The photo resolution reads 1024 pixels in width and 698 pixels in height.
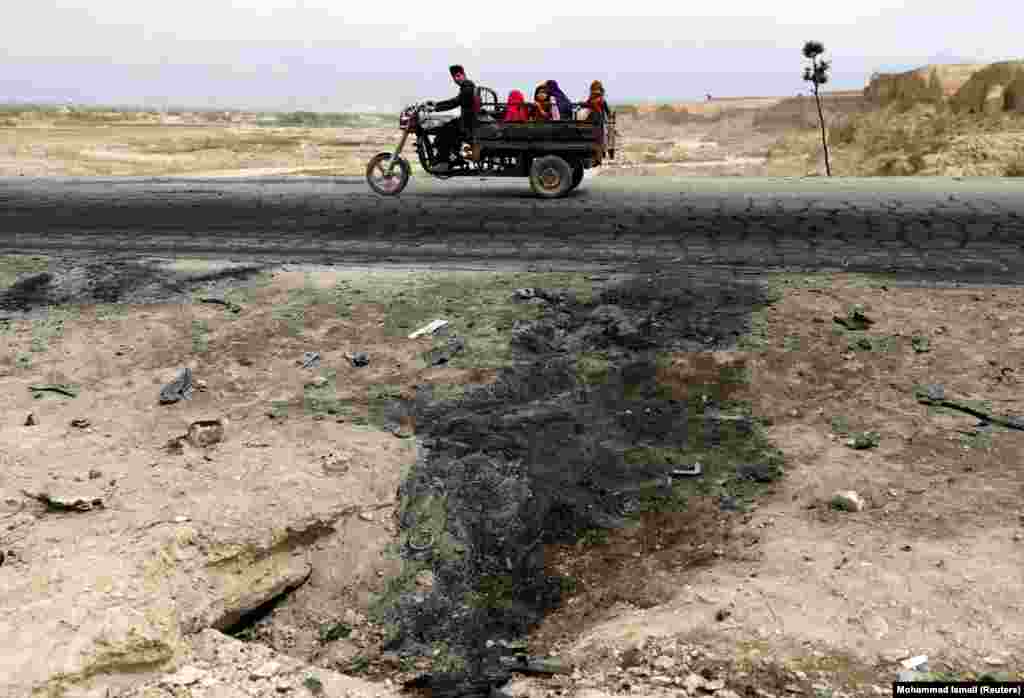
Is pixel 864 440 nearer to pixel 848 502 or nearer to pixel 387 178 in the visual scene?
pixel 848 502

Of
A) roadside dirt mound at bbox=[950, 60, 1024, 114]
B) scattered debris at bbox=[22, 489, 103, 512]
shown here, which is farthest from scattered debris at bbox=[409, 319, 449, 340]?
roadside dirt mound at bbox=[950, 60, 1024, 114]

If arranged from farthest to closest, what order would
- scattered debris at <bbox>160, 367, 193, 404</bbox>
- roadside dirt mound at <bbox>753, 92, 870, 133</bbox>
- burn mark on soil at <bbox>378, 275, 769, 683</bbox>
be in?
roadside dirt mound at <bbox>753, 92, 870, 133</bbox>, scattered debris at <bbox>160, 367, 193, 404</bbox>, burn mark on soil at <bbox>378, 275, 769, 683</bbox>

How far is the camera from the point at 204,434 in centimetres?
522

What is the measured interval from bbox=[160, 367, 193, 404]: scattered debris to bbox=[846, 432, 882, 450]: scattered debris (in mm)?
4407

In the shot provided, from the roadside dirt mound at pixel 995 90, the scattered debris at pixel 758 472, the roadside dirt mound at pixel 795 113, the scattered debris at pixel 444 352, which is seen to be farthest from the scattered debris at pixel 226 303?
the roadside dirt mound at pixel 795 113

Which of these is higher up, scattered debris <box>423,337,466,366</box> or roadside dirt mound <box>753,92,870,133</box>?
roadside dirt mound <box>753,92,870,133</box>

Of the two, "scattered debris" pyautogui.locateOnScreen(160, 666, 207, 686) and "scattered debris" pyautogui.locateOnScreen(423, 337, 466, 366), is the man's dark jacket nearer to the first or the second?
"scattered debris" pyautogui.locateOnScreen(423, 337, 466, 366)

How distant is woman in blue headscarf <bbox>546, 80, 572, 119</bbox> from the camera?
13039 millimetres

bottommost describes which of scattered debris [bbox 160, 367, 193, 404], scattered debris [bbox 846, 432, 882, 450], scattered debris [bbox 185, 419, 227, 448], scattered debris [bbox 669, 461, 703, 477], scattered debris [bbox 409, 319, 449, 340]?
scattered debris [bbox 669, 461, 703, 477]

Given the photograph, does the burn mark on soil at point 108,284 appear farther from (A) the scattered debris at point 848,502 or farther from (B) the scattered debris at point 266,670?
(A) the scattered debris at point 848,502

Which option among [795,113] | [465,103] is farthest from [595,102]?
[795,113]

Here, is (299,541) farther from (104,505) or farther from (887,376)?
(887,376)

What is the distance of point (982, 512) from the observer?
416 centimetres

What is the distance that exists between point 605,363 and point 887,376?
6.37ft
